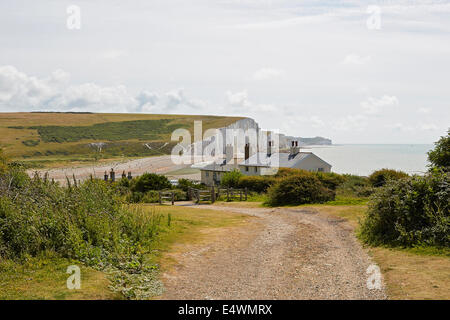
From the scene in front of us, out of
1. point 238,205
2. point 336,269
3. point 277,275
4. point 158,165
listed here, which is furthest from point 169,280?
point 158,165

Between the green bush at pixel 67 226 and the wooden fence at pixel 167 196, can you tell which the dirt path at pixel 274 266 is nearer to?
the green bush at pixel 67 226

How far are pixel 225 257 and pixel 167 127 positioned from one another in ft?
609

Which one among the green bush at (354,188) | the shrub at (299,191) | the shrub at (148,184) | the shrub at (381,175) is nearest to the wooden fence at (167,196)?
the shrub at (148,184)

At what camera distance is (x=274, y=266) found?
11.3m

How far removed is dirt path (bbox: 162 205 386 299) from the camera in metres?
8.99

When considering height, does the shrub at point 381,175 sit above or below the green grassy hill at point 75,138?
below

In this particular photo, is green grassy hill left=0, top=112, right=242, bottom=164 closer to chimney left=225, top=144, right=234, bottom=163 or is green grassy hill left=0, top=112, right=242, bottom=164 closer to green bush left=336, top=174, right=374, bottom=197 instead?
chimney left=225, top=144, right=234, bottom=163

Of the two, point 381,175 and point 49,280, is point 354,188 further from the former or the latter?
point 49,280

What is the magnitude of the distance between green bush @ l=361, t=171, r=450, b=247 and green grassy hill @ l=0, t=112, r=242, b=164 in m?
105

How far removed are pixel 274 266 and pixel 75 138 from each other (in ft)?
530

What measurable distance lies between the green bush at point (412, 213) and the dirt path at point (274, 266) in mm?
1069

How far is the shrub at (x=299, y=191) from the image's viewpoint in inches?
1059

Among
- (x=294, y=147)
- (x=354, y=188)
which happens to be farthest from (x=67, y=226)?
(x=294, y=147)

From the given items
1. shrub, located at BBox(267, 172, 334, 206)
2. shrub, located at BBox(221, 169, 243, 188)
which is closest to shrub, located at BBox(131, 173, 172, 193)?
shrub, located at BBox(221, 169, 243, 188)
